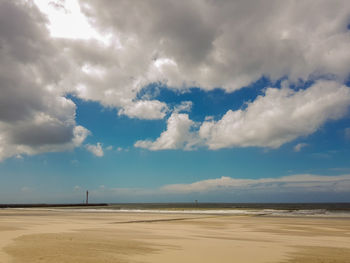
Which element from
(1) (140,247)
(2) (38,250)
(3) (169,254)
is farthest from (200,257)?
(2) (38,250)

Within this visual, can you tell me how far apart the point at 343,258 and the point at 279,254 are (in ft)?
8.59

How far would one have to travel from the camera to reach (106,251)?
1216 centimetres

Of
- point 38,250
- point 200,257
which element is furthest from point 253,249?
point 38,250

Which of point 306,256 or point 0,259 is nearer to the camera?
point 0,259

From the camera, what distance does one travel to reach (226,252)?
12594 millimetres

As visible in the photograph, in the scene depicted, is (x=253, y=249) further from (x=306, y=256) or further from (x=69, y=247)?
(x=69, y=247)

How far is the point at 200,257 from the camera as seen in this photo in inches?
449

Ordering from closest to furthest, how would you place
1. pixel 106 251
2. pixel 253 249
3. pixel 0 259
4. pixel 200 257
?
pixel 0 259 < pixel 200 257 < pixel 106 251 < pixel 253 249

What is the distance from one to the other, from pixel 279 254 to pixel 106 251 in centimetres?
793

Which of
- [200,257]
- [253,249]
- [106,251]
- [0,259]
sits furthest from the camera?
[253,249]

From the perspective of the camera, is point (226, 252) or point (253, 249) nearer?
point (226, 252)

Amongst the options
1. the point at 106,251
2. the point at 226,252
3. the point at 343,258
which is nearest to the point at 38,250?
the point at 106,251

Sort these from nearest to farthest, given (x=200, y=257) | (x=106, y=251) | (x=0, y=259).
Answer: (x=0, y=259) → (x=200, y=257) → (x=106, y=251)

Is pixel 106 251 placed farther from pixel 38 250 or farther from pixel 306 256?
pixel 306 256
